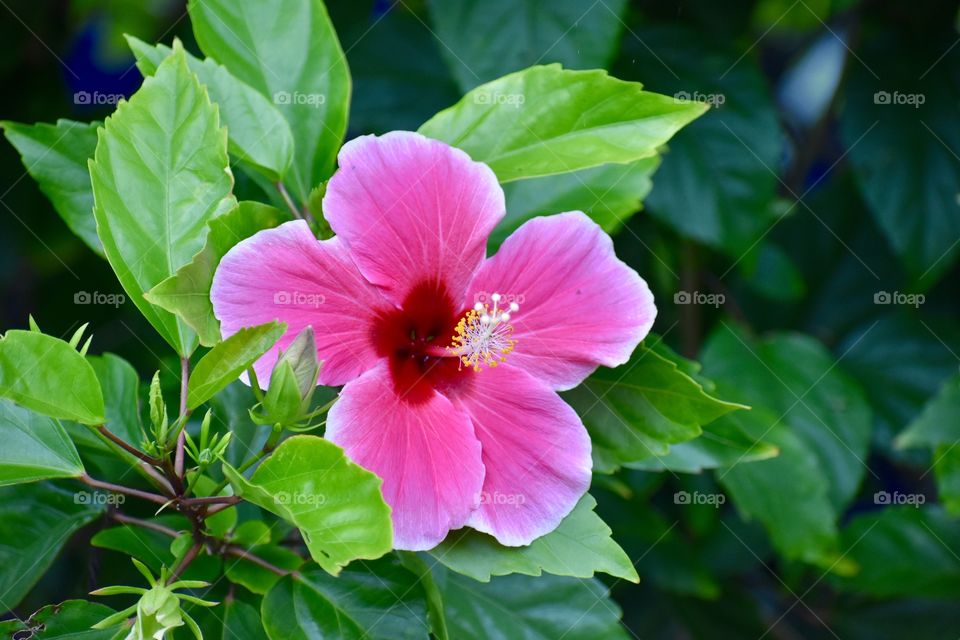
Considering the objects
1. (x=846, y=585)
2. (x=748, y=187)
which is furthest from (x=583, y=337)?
(x=846, y=585)

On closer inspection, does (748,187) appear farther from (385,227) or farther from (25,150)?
(25,150)

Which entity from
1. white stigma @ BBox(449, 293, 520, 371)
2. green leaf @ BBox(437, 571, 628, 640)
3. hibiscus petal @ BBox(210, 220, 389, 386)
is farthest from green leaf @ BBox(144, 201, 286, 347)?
green leaf @ BBox(437, 571, 628, 640)

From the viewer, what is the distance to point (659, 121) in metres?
1.13

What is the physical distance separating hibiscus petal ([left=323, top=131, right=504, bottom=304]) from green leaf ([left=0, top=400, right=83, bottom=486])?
377mm

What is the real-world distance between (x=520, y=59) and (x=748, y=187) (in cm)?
56

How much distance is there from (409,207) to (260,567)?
0.47m

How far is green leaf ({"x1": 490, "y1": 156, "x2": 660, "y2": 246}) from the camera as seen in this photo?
1.27m
